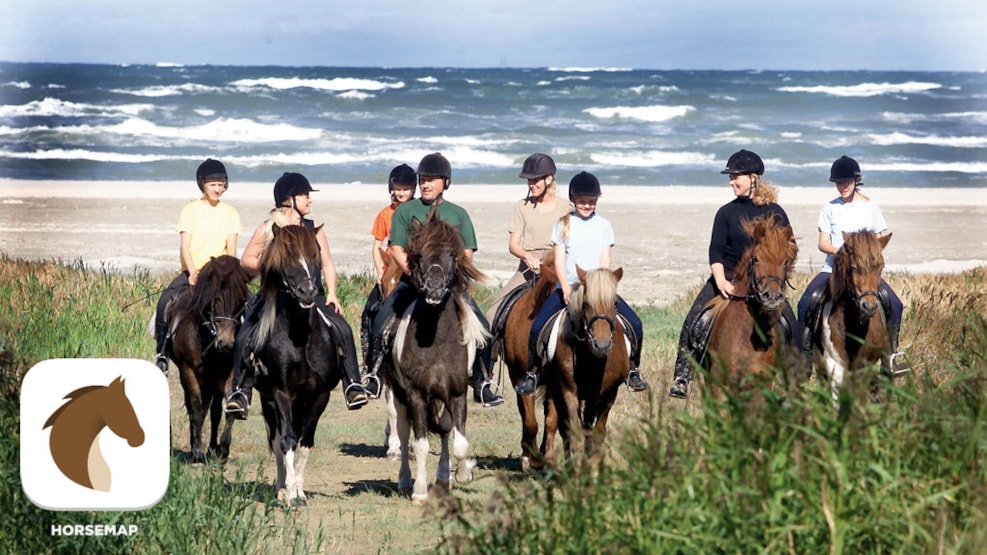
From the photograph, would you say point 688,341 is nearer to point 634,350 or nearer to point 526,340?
point 634,350

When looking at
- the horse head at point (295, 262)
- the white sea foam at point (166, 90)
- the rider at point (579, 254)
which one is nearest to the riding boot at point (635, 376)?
the rider at point (579, 254)

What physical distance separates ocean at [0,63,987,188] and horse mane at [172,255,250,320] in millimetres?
34905

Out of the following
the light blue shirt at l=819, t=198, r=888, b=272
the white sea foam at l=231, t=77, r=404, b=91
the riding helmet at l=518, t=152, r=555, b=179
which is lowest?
the light blue shirt at l=819, t=198, r=888, b=272

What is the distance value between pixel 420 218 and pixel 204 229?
7.15 ft

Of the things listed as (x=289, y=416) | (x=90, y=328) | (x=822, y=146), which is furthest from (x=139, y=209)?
(x=822, y=146)

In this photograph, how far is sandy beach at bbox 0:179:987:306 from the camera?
24.9 meters

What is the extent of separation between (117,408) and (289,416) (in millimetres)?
2812

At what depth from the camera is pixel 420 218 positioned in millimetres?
10906

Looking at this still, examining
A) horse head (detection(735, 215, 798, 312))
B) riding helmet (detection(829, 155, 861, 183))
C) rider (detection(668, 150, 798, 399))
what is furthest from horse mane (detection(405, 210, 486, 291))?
riding helmet (detection(829, 155, 861, 183))

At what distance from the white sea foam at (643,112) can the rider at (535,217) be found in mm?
54328

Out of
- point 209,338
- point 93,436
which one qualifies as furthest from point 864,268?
point 93,436

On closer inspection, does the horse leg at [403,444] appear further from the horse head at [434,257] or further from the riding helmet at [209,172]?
the riding helmet at [209,172]

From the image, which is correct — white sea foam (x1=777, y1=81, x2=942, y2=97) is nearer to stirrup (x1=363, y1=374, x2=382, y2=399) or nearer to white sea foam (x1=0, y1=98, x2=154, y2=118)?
white sea foam (x1=0, y1=98, x2=154, y2=118)

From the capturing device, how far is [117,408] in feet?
24.4
